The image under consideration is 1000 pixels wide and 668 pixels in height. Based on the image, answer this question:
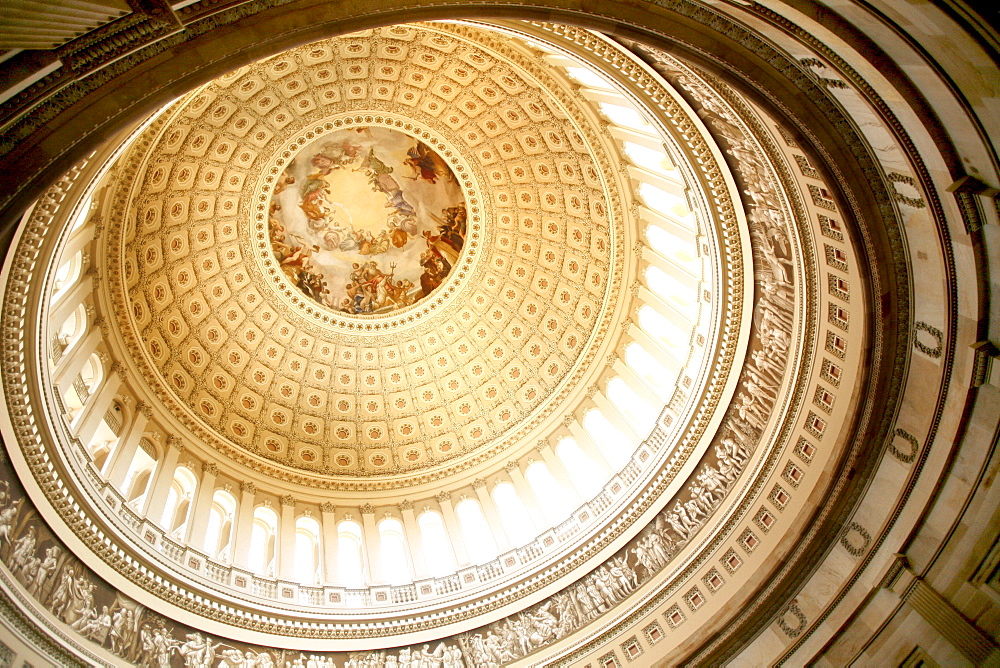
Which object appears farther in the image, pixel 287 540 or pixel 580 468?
pixel 580 468

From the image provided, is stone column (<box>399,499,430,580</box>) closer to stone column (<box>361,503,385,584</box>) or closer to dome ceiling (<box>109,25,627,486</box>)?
stone column (<box>361,503,385,584</box>)

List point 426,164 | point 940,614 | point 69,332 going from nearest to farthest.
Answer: point 940,614 → point 69,332 → point 426,164

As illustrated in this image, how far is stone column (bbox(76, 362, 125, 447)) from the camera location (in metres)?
15.7

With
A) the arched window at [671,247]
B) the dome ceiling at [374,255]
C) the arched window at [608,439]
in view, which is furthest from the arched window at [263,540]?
the arched window at [671,247]

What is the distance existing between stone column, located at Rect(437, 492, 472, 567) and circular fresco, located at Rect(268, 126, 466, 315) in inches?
326

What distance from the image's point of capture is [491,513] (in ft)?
73.3

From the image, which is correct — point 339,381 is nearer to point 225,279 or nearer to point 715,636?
point 225,279

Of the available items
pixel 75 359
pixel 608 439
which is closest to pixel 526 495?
pixel 608 439

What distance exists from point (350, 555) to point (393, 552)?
136 cm

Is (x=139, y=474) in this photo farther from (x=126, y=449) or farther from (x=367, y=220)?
(x=367, y=220)

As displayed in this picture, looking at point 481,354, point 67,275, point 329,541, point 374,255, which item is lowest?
point 329,541

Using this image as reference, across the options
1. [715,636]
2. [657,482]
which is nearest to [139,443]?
[657,482]

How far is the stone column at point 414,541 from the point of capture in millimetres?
20383

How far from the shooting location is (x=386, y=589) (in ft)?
62.0
